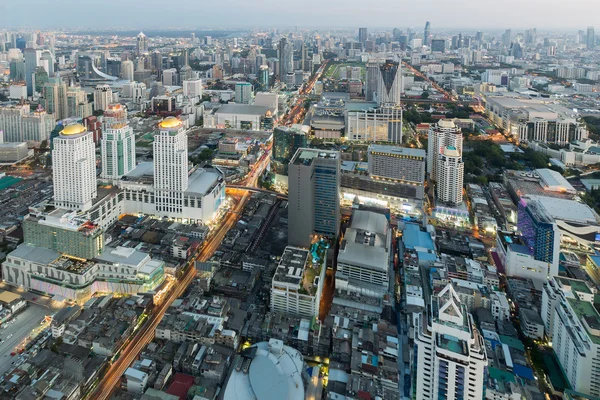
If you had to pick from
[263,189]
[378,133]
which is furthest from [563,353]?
[378,133]

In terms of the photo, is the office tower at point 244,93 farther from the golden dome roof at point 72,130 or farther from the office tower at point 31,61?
the golden dome roof at point 72,130

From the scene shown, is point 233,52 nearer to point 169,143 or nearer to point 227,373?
point 169,143

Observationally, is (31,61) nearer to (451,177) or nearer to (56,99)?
(56,99)

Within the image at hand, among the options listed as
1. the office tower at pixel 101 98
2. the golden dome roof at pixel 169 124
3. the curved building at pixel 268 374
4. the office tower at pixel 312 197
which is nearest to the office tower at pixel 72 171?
the golden dome roof at pixel 169 124

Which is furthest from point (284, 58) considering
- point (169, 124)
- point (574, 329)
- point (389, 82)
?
point (574, 329)

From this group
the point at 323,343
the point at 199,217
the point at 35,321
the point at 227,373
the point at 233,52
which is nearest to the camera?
the point at 227,373
